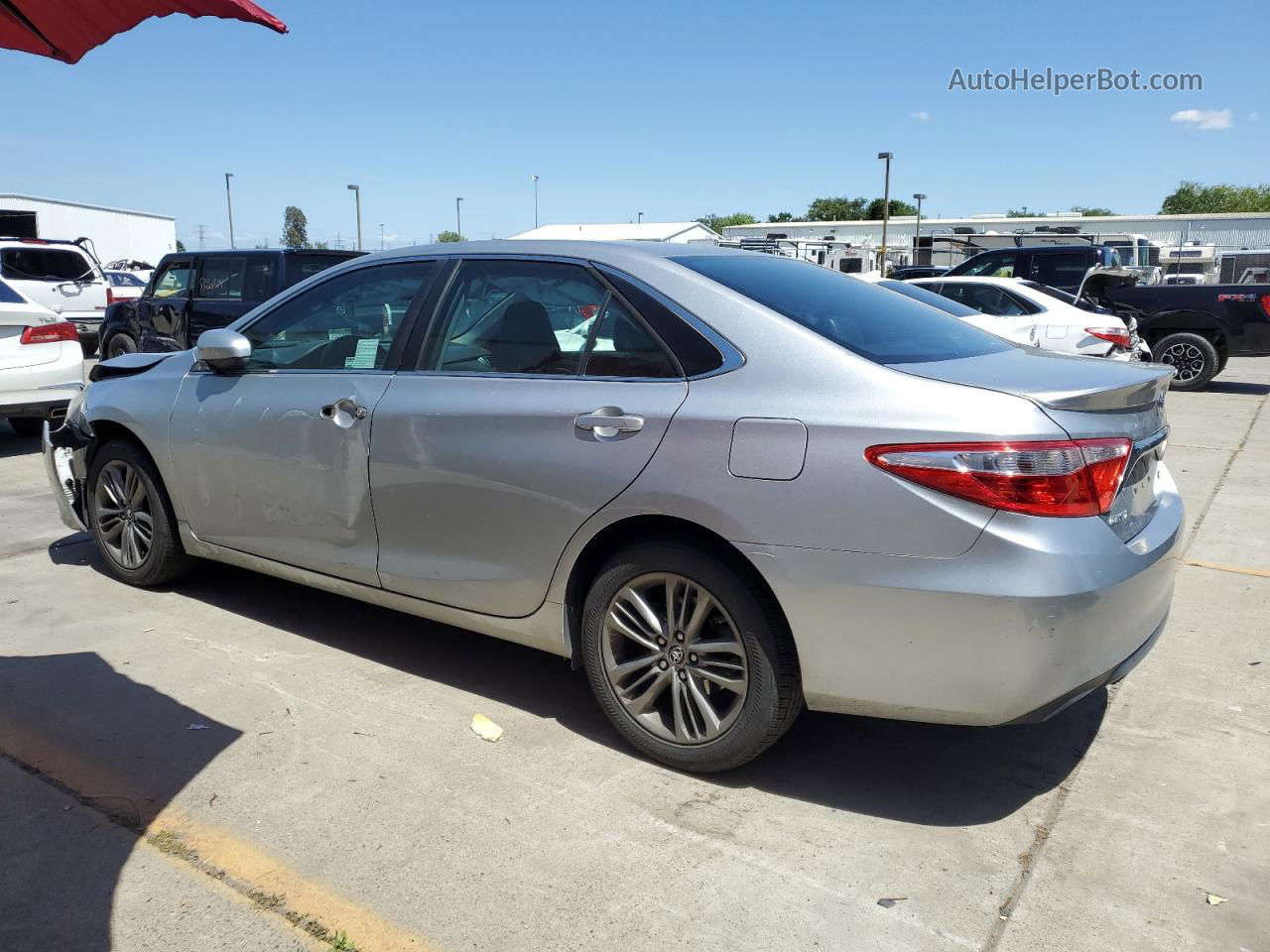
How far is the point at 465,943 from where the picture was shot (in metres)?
2.45

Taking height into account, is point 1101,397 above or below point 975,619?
above

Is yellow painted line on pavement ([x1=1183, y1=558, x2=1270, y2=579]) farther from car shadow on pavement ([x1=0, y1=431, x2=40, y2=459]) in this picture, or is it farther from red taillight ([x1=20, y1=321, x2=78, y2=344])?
car shadow on pavement ([x1=0, y1=431, x2=40, y2=459])

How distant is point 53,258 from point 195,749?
1641 centimetres

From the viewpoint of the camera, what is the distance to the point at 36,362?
28.0 ft

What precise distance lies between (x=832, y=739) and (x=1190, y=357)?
502 inches

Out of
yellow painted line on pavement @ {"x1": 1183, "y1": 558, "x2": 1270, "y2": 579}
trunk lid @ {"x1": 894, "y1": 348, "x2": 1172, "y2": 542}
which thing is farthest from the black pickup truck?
trunk lid @ {"x1": 894, "y1": 348, "x2": 1172, "y2": 542}

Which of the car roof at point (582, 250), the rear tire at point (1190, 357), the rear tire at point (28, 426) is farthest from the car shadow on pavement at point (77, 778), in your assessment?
the rear tire at point (1190, 357)

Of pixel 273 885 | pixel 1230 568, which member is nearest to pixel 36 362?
pixel 273 885

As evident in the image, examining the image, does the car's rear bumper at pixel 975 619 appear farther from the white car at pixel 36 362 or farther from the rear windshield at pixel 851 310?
the white car at pixel 36 362

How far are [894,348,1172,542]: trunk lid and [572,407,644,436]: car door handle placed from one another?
0.80 meters

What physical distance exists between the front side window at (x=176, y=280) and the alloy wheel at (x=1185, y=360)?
39.7 ft

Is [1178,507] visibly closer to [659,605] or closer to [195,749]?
[659,605]

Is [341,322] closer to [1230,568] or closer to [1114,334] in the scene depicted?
[1230,568]

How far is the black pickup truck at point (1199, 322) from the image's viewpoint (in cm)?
1327
